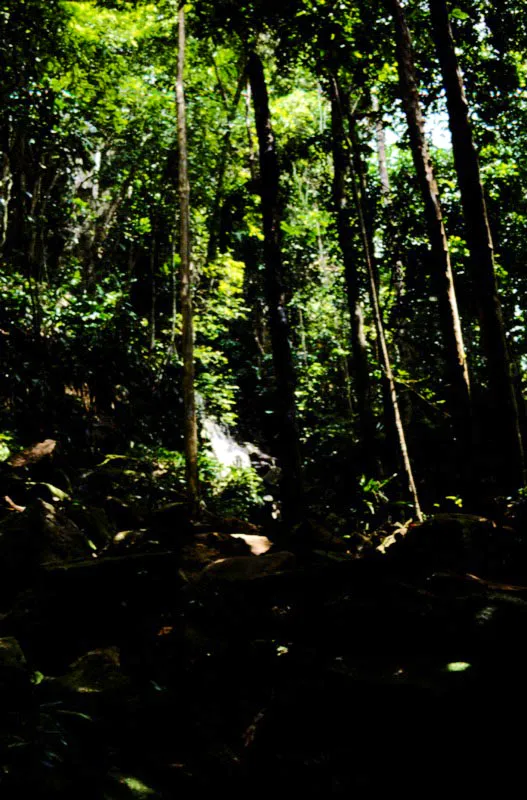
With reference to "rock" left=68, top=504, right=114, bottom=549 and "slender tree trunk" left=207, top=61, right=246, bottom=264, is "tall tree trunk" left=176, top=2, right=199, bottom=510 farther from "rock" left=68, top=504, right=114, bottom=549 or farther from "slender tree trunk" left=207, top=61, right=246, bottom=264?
"slender tree trunk" left=207, top=61, right=246, bottom=264

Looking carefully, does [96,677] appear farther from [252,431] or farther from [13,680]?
[252,431]

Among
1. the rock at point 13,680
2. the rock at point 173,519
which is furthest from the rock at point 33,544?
the rock at point 173,519

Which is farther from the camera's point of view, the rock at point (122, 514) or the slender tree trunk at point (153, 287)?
the slender tree trunk at point (153, 287)

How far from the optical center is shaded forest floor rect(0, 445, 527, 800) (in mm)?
1993

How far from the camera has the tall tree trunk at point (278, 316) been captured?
927cm

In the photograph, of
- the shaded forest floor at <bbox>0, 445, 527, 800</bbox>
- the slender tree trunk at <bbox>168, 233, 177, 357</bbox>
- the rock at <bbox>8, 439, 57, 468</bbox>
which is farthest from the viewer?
the slender tree trunk at <bbox>168, 233, 177, 357</bbox>

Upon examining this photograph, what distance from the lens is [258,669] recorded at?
3096mm

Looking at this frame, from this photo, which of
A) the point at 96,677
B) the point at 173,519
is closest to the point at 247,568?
the point at 96,677

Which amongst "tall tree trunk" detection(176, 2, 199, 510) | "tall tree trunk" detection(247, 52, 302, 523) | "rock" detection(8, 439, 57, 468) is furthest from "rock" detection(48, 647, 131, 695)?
"tall tree trunk" detection(247, 52, 302, 523)

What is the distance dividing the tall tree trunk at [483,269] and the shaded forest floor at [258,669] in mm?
2684

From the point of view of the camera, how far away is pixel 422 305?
15445 mm

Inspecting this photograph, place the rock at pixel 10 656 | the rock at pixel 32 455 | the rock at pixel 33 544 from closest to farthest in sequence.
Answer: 1. the rock at pixel 10 656
2. the rock at pixel 33 544
3. the rock at pixel 32 455

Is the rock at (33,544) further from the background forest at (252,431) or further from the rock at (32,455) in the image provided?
the rock at (32,455)

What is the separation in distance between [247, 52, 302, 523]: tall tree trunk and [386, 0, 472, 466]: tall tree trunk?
2.95m
